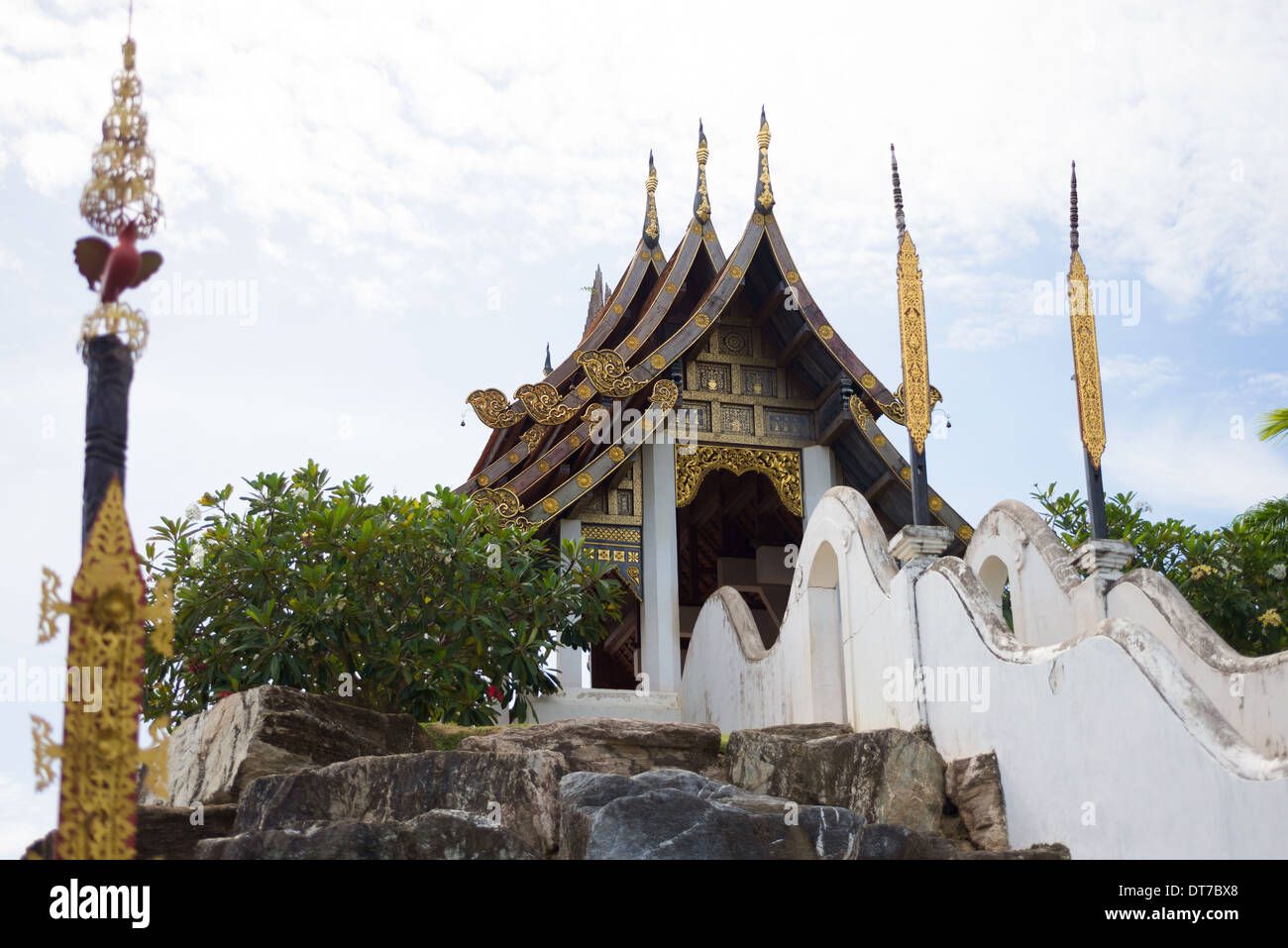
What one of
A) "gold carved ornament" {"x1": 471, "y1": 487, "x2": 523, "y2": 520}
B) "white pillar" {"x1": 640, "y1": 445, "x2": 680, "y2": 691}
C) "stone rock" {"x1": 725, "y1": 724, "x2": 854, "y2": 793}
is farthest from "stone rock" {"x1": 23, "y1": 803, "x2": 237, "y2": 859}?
"white pillar" {"x1": 640, "y1": 445, "x2": 680, "y2": 691}

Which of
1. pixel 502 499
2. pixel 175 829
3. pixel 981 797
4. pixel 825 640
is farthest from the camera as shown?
pixel 502 499

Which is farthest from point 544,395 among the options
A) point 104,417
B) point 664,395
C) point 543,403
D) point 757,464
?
point 104,417

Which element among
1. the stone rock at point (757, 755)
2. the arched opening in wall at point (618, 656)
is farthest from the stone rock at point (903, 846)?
the arched opening in wall at point (618, 656)

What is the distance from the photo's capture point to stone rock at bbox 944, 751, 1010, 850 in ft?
26.1

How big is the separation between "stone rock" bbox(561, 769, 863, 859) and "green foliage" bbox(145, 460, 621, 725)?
12.8 ft

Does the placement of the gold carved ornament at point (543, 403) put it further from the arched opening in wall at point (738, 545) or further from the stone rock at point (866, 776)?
the stone rock at point (866, 776)

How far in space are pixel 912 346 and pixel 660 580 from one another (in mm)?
4767

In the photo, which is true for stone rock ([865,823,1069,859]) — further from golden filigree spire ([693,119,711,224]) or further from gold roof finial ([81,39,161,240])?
golden filigree spire ([693,119,711,224])

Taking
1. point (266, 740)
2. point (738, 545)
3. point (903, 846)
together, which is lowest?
point (903, 846)

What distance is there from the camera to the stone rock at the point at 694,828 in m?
6.06

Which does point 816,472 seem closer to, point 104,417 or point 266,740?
point 266,740

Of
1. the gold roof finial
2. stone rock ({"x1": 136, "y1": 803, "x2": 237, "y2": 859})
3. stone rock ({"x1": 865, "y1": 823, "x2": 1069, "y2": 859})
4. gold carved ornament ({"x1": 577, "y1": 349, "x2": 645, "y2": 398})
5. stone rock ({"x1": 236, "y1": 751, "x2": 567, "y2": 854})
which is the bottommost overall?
stone rock ({"x1": 865, "y1": 823, "x2": 1069, "y2": 859})

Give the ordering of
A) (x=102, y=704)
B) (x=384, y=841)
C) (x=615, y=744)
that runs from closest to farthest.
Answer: (x=102, y=704) → (x=384, y=841) → (x=615, y=744)

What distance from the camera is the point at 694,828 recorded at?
6.12m
